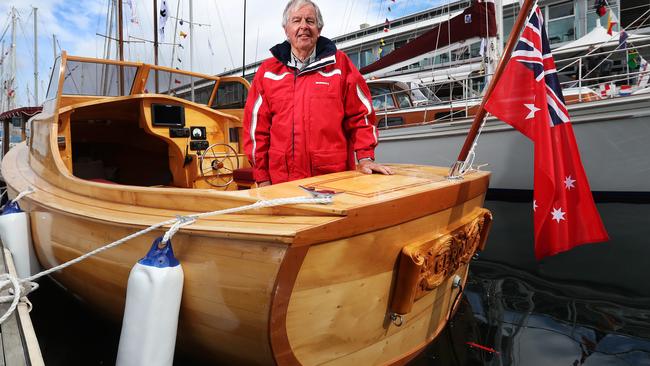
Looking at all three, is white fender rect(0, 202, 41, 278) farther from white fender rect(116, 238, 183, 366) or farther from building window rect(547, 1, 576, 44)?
building window rect(547, 1, 576, 44)

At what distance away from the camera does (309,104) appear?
2.29 metres

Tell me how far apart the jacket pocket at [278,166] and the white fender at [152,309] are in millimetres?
946

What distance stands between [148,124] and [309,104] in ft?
9.62

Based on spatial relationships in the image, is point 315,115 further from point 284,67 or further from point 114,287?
point 114,287

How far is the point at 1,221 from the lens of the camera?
119 inches

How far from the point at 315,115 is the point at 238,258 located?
1.08 meters

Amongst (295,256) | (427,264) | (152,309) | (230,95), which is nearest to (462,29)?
(230,95)

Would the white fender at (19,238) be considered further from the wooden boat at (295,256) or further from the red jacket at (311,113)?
the red jacket at (311,113)

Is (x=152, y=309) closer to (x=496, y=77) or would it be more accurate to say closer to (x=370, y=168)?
(x=370, y=168)

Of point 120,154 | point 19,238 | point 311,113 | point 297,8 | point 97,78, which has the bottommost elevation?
point 19,238

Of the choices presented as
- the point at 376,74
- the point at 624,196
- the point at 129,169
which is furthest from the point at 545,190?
the point at 376,74


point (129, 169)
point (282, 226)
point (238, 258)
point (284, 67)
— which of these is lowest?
point (238, 258)

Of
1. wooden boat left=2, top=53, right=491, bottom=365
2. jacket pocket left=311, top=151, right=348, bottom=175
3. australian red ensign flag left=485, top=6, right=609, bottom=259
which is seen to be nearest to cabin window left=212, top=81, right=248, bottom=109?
wooden boat left=2, top=53, right=491, bottom=365

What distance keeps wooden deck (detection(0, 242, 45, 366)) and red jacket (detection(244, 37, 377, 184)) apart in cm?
150
